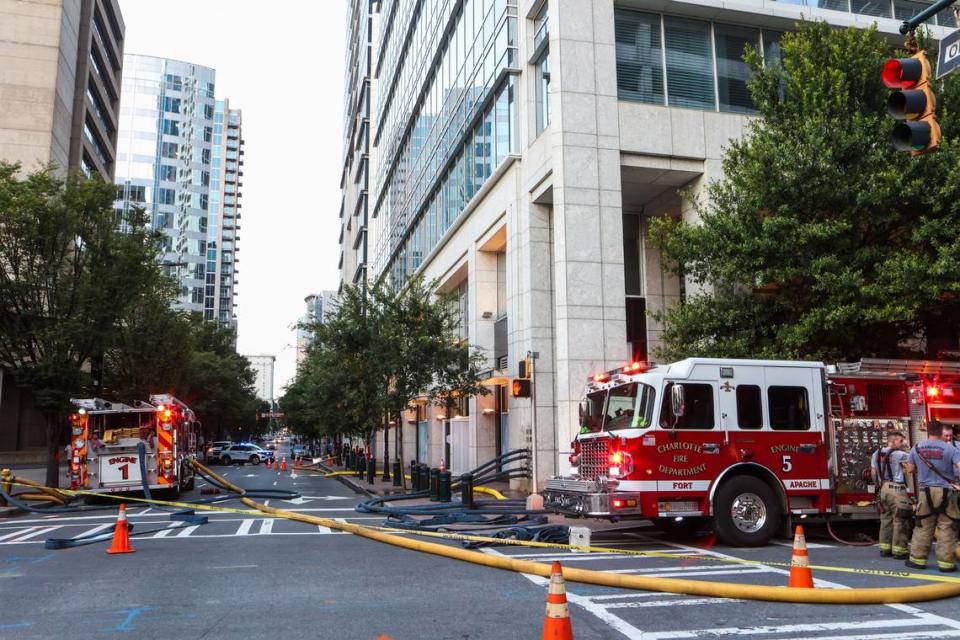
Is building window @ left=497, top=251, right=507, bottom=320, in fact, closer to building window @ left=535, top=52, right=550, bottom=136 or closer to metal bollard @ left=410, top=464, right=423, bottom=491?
building window @ left=535, top=52, right=550, bottom=136

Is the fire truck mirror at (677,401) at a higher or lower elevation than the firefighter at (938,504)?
higher

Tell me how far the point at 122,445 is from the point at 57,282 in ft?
18.3

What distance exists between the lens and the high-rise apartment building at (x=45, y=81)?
44.4 metres

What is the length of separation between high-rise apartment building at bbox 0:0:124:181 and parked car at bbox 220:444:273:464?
20.6 metres

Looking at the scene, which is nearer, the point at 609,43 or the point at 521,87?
the point at 609,43

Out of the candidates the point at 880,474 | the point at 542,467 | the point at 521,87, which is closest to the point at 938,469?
the point at 880,474

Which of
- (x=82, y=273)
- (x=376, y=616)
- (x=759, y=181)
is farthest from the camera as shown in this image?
(x=82, y=273)

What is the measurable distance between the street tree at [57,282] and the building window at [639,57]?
608 inches

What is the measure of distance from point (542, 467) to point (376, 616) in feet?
46.7

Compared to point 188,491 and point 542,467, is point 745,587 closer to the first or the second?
point 542,467

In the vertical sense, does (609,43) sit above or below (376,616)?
above

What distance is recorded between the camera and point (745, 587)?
25.6ft

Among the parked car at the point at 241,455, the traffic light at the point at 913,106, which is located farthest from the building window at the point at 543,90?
the parked car at the point at 241,455

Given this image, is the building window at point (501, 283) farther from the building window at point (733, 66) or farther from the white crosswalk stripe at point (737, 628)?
the white crosswalk stripe at point (737, 628)
